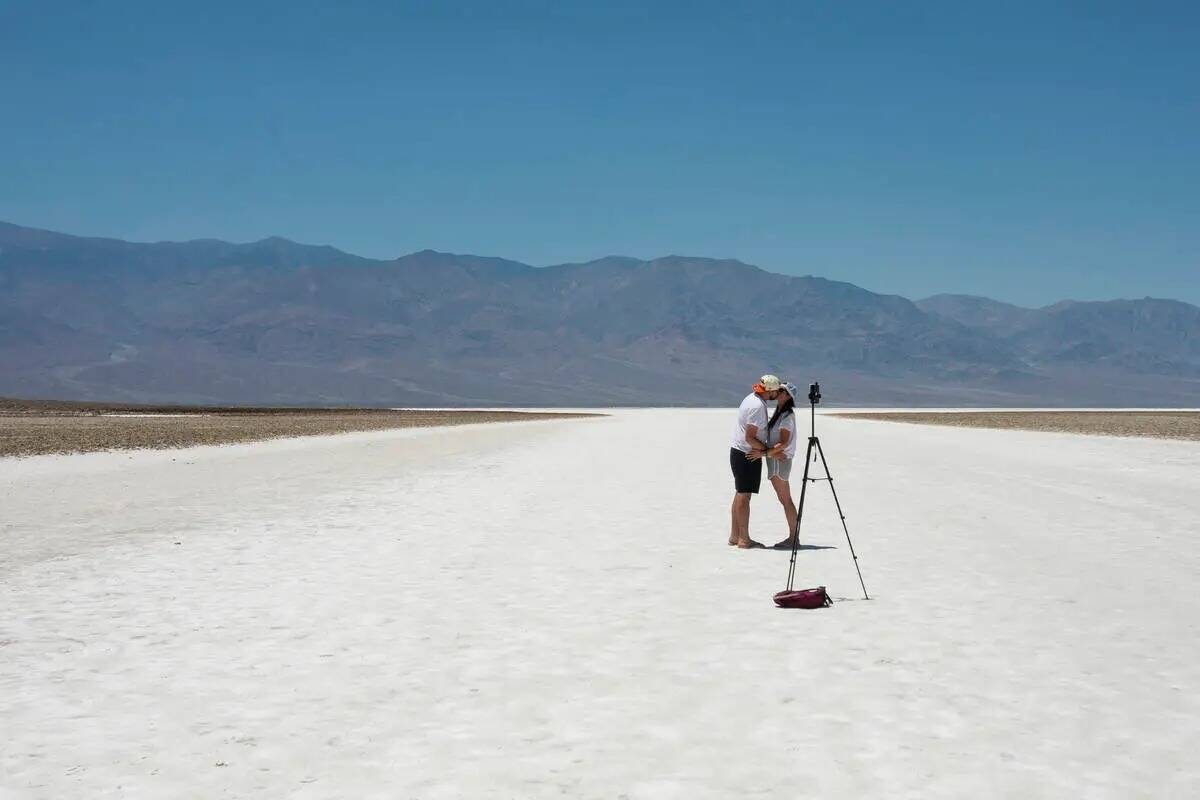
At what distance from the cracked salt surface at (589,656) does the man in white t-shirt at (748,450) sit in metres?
0.37

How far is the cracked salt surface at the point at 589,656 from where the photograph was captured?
219 inches

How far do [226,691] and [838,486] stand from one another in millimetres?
15953

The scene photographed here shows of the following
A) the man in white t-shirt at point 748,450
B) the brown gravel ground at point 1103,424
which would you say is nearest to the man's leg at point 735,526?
the man in white t-shirt at point 748,450

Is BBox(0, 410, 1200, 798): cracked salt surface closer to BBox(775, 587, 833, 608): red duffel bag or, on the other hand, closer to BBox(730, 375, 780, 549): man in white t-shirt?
BBox(775, 587, 833, 608): red duffel bag

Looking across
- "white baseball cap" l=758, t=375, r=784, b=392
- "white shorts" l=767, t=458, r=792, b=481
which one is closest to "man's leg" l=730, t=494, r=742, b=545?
"white shorts" l=767, t=458, r=792, b=481

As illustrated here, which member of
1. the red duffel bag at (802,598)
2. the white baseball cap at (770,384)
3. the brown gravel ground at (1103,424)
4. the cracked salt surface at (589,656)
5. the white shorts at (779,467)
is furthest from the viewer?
the brown gravel ground at (1103,424)

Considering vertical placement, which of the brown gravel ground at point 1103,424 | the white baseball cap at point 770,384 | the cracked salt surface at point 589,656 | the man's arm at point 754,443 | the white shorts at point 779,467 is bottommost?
the cracked salt surface at point 589,656

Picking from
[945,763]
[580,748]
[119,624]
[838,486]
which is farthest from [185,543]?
[838,486]

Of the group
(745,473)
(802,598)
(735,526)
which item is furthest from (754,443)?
(802,598)

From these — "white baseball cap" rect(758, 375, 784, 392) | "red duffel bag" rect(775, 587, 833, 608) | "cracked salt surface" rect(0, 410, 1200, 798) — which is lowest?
"cracked salt surface" rect(0, 410, 1200, 798)

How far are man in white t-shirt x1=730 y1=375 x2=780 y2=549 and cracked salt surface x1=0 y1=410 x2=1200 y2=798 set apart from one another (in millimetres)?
369

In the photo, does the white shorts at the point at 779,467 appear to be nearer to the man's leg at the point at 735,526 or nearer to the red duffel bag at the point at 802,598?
the man's leg at the point at 735,526

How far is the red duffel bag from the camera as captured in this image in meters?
9.23

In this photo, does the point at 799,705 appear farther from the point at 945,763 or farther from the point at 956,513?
the point at 956,513
